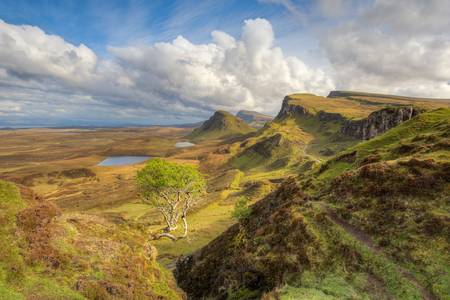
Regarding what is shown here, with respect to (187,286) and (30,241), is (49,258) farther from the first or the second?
(187,286)

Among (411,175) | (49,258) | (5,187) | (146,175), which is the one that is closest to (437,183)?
(411,175)

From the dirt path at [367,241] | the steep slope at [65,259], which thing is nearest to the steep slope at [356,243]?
the dirt path at [367,241]

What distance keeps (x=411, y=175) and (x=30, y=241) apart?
1756 inches

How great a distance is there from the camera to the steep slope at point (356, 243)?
88.3 feet

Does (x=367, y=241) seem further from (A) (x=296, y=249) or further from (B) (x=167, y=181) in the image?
(B) (x=167, y=181)

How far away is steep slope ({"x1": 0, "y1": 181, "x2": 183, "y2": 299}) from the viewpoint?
24719 mm

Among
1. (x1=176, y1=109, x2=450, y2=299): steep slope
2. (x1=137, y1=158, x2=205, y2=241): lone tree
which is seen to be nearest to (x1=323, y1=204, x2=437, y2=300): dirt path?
(x1=176, y1=109, x2=450, y2=299): steep slope

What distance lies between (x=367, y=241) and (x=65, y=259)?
104 ft

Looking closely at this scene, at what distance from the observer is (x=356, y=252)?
3075cm

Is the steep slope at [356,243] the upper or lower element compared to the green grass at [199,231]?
upper

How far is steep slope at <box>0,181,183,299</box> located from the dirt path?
→ 866 inches

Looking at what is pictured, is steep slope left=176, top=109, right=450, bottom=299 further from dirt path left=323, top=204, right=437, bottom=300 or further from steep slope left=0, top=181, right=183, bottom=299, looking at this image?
steep slope left=0, top=181, right=183, bottom=299

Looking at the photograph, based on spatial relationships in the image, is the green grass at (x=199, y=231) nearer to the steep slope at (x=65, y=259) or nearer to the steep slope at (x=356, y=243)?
the steep slope at (x=356, y=243)

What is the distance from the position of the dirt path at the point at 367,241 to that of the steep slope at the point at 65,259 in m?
22.0
